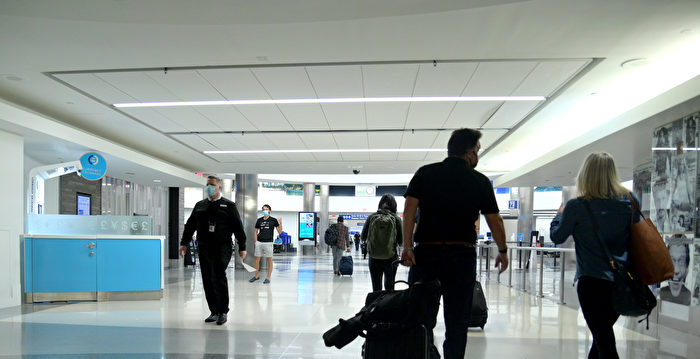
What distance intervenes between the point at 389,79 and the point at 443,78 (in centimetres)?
68

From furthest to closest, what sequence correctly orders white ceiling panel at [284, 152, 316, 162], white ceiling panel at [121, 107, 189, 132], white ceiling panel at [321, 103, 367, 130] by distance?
white ceiling panel at [284, 152, 316, 162] → white ceiling panel at [121, 107, 189, 132] → white ceiling panel at [321, 103, 367, 130]

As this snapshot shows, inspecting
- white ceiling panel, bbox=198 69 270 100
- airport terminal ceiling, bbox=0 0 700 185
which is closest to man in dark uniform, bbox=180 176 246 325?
white ceiling panel, bbox=198 69 270 100

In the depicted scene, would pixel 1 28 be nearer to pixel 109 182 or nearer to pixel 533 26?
pixel 533 26

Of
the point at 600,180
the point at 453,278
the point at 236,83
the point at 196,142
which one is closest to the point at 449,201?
the point at 453,278

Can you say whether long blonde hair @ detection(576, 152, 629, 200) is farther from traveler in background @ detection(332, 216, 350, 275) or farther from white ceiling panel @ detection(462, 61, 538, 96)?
traveler in background @ detection(332, 216, 350, 275)

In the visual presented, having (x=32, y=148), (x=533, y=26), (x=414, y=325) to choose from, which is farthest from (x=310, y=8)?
(x=32, y=148)

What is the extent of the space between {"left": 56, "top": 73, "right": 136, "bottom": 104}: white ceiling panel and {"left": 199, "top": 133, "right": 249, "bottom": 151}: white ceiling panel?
275cm

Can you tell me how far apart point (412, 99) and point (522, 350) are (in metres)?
4.04

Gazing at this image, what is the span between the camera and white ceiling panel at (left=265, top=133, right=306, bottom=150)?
9945mm

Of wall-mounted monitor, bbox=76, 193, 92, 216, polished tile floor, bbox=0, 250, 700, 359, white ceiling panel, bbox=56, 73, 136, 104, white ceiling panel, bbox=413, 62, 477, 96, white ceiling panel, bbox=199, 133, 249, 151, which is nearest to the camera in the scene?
polished tile floor, bbox=0, 250, 700, 359

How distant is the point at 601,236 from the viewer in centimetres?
276

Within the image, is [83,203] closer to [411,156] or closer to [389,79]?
[411,156]

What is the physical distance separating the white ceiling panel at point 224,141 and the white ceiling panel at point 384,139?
113 inches

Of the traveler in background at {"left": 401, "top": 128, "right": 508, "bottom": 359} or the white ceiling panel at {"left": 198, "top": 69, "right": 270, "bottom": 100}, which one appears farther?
the white ceiling panel at {"left": 198, "top": 69, "right": 270, "bottom": 100}
